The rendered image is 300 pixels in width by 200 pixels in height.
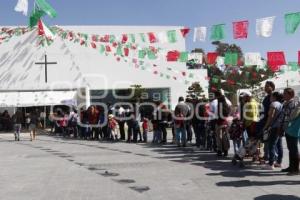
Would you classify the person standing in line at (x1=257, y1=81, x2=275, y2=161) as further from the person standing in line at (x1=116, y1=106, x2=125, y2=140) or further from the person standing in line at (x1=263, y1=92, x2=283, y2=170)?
the person standing in line at (x1=116, y1=106, x2=125, y2=140)

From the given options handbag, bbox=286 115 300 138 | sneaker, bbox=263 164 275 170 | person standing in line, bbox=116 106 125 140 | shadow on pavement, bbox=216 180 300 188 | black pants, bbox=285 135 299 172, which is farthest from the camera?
person standing in line, bbox=116 106 125 140

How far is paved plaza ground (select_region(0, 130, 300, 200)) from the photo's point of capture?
719cm

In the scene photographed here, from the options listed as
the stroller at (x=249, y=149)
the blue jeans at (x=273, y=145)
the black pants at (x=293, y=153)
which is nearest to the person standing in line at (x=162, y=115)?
the stroller at (x=249, y=149)

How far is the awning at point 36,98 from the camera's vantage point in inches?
1085

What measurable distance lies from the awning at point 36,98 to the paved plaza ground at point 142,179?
15352mm

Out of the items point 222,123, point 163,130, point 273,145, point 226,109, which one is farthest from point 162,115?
point 273,145

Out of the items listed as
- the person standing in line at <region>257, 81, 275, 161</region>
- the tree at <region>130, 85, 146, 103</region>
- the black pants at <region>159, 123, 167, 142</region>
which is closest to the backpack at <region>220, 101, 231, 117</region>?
the person standing in line at <region>257, 81, 275, 161</region>

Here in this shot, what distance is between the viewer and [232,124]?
1077 centimetres

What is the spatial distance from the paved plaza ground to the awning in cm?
1535

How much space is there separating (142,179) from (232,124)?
308 centimetres

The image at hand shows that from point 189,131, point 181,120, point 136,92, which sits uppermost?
point 136,92

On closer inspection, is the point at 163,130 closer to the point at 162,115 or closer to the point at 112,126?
the point at 162,115

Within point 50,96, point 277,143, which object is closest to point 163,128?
point 277,143

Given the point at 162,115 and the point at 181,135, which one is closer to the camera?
the point at 181,135
